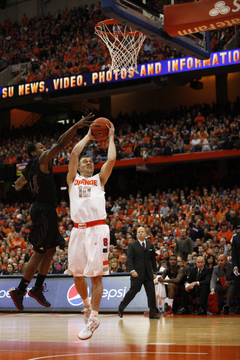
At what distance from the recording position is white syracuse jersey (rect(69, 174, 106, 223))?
20.5 ft

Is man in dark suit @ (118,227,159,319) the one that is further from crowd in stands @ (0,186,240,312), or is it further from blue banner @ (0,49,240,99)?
blue banner @ (0,49,240,99)

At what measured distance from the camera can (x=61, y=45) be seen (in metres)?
31.1

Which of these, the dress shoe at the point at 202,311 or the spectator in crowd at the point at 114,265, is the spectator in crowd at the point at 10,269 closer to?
the spectator in crowd at the point at 114,265

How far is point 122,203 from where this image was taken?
22.4 metres

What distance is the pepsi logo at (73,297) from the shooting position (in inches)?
519

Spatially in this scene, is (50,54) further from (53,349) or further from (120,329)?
(53,349)

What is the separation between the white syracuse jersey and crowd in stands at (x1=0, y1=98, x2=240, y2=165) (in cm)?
1651

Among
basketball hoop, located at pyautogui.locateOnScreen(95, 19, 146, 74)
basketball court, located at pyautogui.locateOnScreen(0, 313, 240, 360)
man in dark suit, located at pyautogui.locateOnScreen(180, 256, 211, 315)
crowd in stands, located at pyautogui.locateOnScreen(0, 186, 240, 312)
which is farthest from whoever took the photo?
crowd in stands, located at pyautogui.locateOnScreen(0, 186, 240, 312)

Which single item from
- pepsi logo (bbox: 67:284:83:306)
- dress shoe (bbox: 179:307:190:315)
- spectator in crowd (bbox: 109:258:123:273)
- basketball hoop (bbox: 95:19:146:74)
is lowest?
dress shoe (bbox: 179:307:190:315)

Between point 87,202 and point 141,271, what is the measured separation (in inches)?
209

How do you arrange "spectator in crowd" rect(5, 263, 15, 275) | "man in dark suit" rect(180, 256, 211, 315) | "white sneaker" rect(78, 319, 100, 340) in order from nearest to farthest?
"white sneaker" rect(78, 319, 100, 340), "man in dark suit" rect(180, 256, 211, 315), "spectator in crowd" rect(5, 263, 15, 275)

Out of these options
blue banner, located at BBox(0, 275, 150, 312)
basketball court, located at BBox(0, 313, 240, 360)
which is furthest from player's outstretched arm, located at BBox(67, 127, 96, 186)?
blue banner, located at BBox(0, 275, 150, 312)

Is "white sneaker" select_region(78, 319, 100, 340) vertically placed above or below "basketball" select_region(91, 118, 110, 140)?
below

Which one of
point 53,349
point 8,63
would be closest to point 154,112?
point 8,63
